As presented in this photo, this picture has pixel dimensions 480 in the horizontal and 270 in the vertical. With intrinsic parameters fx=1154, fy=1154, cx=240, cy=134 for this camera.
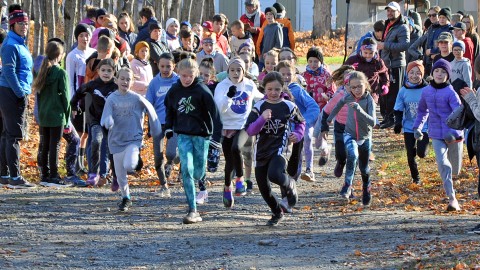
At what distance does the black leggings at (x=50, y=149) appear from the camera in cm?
1525

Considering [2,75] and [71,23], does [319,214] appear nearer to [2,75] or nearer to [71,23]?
[2,75]

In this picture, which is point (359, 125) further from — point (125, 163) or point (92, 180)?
point (92, 180)

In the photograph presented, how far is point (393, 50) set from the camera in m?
22.8

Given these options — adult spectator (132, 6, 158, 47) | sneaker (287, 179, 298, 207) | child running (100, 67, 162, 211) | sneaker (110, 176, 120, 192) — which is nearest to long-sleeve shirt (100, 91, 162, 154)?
child running (100, 67, 162, 211)

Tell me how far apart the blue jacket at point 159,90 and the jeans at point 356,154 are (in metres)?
2.45

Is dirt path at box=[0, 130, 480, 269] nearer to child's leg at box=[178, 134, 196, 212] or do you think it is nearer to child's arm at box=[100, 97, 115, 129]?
child's leg at box=[178, 134, 196, 212]

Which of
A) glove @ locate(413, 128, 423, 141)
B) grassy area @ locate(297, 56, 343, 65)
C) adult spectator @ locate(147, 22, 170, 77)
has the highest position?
adult spectator @ locate(147, 22, 170, 77)

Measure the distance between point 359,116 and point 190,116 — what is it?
2264 mm

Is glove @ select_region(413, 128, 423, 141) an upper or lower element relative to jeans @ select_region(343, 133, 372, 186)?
upper

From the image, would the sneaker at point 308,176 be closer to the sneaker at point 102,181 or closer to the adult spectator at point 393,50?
the sneaker at point 102,181

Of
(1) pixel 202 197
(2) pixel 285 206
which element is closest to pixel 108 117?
(1) pixel 202 197

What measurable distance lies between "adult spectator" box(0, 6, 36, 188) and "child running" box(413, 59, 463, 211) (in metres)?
5.06

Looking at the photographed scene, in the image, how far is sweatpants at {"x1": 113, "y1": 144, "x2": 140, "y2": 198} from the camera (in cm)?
1303

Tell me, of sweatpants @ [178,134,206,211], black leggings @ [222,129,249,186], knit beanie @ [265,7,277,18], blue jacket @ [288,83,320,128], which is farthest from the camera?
knit beanie @ [265,7,277,18]
